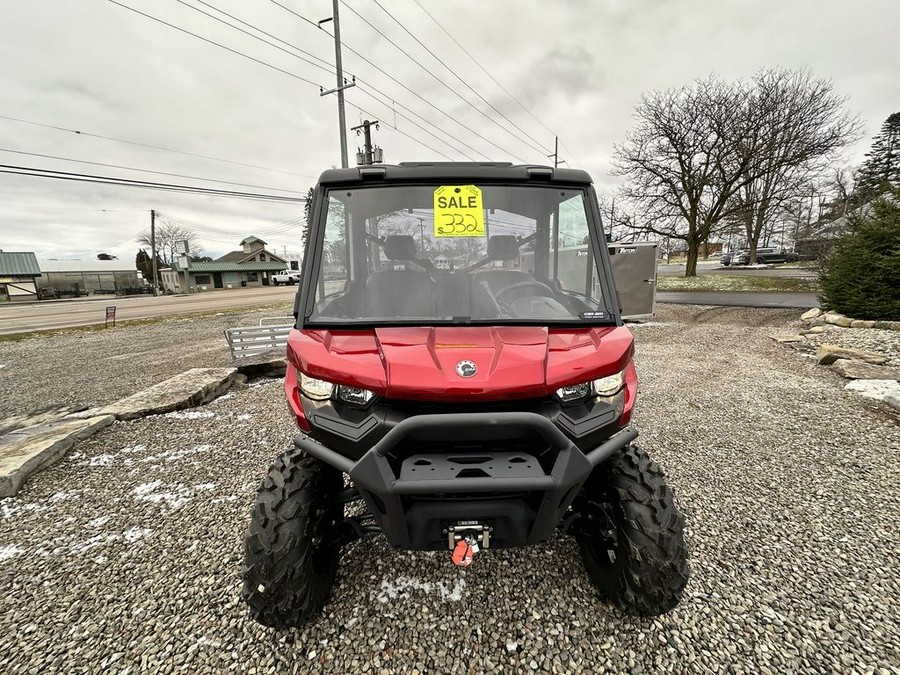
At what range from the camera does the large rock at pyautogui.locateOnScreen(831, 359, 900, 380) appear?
18.3 feet

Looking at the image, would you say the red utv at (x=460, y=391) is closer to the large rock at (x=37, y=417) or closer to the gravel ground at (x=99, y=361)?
the large rock at (x=37, y=417)

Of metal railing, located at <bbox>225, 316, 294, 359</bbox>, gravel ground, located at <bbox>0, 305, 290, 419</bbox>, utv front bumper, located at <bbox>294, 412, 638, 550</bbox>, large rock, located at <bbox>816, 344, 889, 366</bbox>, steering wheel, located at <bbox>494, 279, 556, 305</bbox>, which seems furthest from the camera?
metal railing, located at <bbox>225, 316, 294, 359</bbox>

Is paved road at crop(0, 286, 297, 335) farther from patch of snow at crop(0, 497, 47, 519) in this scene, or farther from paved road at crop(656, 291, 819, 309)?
paved road at crop(656, 291, 819, 309)

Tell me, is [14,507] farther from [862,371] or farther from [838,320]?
[838,320]

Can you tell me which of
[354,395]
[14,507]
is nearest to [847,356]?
[354,395]

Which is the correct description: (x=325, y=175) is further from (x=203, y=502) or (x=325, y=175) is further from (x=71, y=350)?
(x=71, y=350)

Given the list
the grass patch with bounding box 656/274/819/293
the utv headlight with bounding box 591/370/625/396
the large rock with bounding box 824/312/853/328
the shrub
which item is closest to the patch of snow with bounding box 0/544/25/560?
the utv headlight with bounding box 591/370/625/396

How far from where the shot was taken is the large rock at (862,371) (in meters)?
5.57

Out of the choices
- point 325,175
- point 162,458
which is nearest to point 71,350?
point 162,458

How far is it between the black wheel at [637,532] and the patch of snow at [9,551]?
144 inches

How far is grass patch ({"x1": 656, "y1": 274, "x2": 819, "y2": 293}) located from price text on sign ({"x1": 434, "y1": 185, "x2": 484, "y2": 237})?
59.4 ft

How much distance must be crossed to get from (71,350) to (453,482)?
13.9m

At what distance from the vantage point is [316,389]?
1.73 m

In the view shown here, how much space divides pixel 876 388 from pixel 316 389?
721 centimetres
